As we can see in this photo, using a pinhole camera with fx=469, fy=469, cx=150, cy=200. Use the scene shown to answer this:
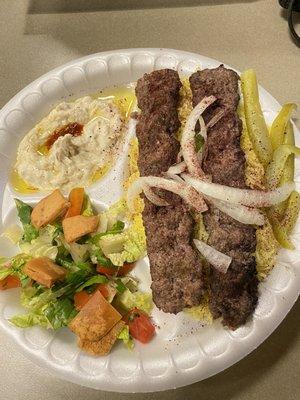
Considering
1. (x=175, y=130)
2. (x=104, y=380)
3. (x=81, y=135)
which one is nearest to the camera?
(x=104, y=380)

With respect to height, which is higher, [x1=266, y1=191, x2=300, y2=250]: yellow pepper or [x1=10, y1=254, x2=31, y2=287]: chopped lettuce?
[x1=266, y1=191, x2=300, y2=250]: yellow pepper

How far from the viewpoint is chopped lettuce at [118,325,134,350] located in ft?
9.40

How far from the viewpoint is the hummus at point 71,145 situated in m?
3.47

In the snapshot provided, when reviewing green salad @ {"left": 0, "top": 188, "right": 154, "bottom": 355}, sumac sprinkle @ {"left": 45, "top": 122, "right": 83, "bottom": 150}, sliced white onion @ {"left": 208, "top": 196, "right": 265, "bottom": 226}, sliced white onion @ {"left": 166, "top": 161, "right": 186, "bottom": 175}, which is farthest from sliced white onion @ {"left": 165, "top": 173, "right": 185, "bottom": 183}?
sumac sprinkle @ {"left": 45, "top": 122, "right": 83, "bottom": 150}

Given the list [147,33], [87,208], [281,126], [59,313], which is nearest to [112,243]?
[87,208]

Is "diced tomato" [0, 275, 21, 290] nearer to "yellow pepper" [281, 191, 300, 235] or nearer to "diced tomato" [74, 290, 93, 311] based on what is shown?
"diced tomato" [74, 290, 93, 311]

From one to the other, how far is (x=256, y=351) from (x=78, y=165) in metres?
1.80

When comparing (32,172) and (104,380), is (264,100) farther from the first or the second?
(104,380)

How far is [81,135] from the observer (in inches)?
143

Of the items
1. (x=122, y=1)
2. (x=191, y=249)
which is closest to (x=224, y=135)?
(x=191, y=249)

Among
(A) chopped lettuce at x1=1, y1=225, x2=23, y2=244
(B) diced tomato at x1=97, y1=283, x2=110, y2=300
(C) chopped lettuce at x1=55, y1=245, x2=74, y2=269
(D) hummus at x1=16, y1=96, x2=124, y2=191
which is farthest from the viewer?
(D) hummus at x1=16, y1=96, x2=124, y2=191

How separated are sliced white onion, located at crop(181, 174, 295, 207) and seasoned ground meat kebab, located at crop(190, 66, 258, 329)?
0.08 m

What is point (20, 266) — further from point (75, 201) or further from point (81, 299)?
point (75, 201)

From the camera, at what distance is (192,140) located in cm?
313
